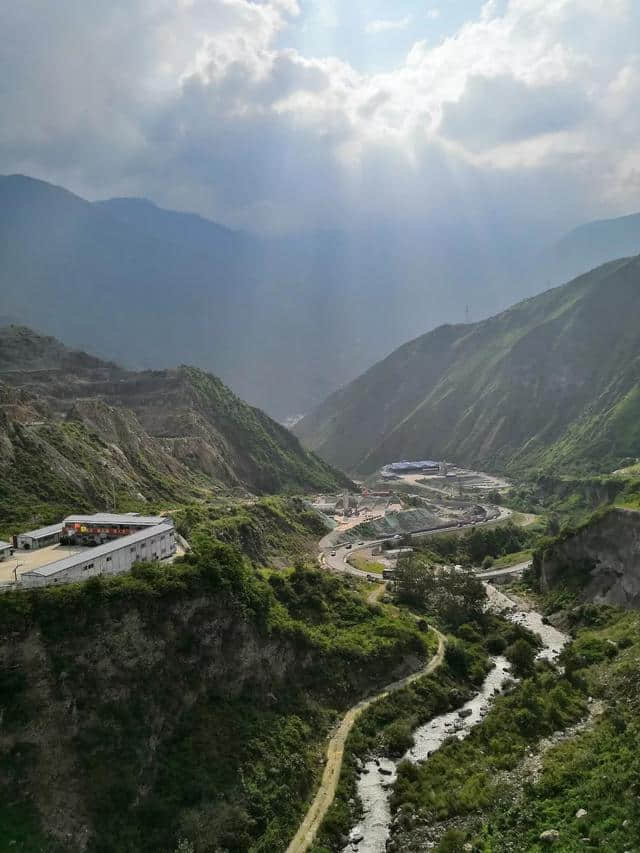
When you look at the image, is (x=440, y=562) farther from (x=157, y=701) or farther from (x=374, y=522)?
(x=157, y=701)

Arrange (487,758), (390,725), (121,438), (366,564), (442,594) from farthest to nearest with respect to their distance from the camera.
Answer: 1. (121,438)
2. (366,564)
3. (442,594)
4. (390,725)
5. (487,758)

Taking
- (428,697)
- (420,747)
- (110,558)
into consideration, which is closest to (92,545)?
(110,558)

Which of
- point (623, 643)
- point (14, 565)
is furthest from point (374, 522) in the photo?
point (14, 565)

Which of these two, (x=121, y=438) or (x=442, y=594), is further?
(x=121, y=438)

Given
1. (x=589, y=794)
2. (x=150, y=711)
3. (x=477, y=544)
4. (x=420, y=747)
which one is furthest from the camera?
(x=477, y=544)

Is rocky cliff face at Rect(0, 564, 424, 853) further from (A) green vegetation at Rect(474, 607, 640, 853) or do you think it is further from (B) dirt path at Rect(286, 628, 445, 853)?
Result: (A) green vegetation at Rect(474, 607, 640, 853)

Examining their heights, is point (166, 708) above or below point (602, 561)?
above

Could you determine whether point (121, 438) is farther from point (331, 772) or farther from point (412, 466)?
point (412, 466)
